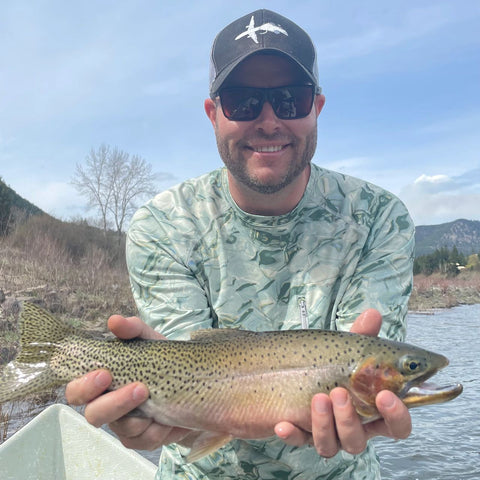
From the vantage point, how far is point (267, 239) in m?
2.99

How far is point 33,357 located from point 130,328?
0.70m

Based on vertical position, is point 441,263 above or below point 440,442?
above

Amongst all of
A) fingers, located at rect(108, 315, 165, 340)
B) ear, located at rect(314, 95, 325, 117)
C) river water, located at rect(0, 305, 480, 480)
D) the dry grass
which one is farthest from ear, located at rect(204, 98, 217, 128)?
the dry grass

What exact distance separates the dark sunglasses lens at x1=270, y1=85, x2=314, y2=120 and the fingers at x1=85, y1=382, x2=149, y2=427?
1804 millimetres

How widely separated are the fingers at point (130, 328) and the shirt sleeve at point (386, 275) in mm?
1065

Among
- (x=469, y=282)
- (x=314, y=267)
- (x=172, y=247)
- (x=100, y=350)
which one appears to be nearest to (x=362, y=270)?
(x=314, y=267)

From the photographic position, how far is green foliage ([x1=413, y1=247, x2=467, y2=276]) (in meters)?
60.9

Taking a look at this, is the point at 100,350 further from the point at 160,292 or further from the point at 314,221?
the point at 314,221

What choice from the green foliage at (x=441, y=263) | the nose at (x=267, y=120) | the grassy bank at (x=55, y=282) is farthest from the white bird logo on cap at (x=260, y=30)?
the green foliage at (x=441, y=263)

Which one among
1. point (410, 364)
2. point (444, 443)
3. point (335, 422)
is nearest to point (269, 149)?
point (410, 364)

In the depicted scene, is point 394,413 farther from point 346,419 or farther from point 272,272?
point 272,272

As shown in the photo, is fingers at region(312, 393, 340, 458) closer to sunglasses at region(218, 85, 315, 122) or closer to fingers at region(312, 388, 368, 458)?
fingers at region(312, 388, 368, 458)

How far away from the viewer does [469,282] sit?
51.0m

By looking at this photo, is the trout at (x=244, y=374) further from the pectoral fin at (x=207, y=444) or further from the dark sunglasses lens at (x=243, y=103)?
the dark sunglasses lens at (x=243, y=103)
